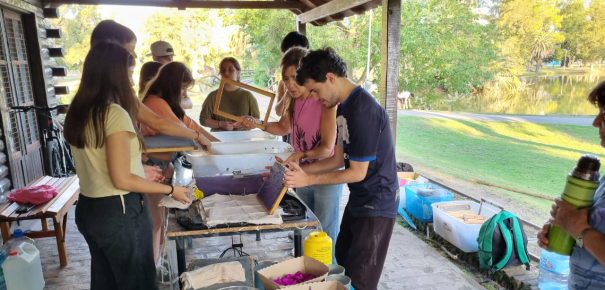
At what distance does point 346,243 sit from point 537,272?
2.47 metres

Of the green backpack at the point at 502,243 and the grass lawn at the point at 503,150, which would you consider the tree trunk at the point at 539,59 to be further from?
the green backpack at the point at 502,243

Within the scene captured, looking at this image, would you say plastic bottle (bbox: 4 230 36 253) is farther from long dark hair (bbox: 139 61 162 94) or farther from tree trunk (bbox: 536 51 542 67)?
tree trunk (bbox: 536 51 542 67)

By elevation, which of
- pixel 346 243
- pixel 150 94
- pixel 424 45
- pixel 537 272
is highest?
pixel 424 45

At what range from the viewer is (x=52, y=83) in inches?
236

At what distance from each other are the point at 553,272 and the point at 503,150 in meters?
8.66

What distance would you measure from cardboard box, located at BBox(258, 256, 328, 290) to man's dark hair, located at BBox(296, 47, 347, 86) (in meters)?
0.88

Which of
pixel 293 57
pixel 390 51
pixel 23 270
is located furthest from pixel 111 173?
pixel 390 51

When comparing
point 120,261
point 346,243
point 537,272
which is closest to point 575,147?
point 537,272

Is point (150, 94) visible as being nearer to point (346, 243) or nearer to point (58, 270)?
point (346, 243)

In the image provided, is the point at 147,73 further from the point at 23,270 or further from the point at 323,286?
the point at 323,286

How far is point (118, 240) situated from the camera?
1830 mm

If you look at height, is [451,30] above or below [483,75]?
above

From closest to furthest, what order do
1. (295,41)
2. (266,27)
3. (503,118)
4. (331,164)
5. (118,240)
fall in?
1. (118,240)
2. (331,164)
3. (295,41)
4. (503,118)
5. (266,27)

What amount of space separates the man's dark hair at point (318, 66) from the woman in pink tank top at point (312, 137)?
0.51 metres
